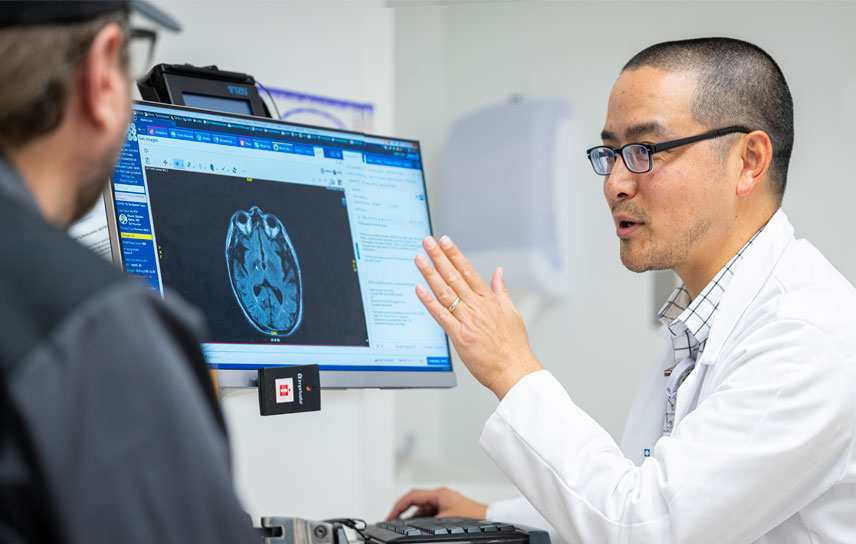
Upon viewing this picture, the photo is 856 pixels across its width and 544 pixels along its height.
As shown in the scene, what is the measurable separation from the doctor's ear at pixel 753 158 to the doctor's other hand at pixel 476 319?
0.46 m

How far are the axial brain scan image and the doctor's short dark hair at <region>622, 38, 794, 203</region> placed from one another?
0.69 metres

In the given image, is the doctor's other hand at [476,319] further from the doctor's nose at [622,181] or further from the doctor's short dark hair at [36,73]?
the doctor's short dark hair at [36,73]

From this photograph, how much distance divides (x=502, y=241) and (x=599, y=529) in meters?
1.40

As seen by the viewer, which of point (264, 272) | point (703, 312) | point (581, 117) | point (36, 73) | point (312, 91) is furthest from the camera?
point (581, 117)

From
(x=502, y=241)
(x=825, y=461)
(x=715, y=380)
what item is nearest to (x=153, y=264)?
(x=715, y=380)

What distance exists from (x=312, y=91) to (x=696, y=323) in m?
1.19

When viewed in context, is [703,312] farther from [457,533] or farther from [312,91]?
[312,91]

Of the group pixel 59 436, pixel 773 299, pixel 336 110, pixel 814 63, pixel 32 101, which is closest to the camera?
pixel 59 436

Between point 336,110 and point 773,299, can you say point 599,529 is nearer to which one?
point 773,299

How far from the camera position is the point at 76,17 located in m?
0.62

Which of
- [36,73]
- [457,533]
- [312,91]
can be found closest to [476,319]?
[457,533]

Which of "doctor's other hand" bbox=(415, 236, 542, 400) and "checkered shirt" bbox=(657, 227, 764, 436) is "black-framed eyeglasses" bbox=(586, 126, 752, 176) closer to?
"checkered shirt" bbox=(657, 227, 764, 436)

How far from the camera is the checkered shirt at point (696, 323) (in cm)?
142

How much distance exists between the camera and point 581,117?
2510mm
